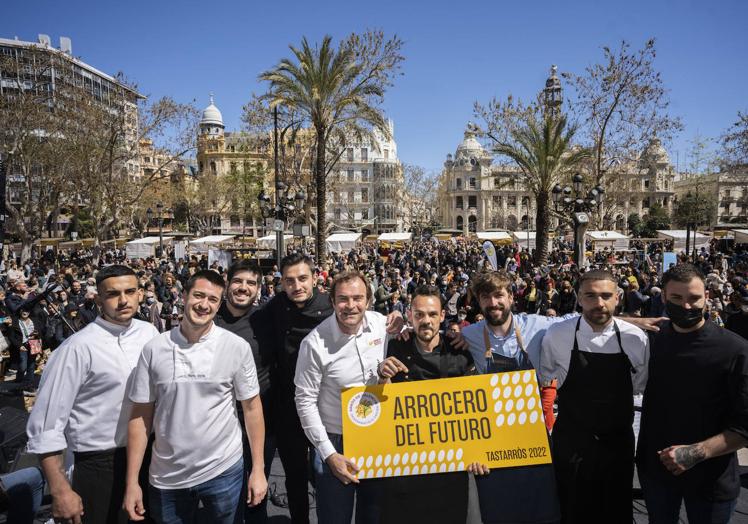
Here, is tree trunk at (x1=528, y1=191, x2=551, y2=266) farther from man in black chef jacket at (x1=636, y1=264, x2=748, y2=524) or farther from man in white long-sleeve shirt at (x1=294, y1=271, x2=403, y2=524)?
man in white long-sleeve shirt at (x1=294, y1=271, x2=403, y2=524)

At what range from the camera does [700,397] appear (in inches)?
91.7

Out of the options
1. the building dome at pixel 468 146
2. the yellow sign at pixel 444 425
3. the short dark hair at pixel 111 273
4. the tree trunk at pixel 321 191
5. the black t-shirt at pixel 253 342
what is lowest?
the yellow sign at pixel 444 425

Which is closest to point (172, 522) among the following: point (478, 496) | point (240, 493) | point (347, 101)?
point (240, 493)

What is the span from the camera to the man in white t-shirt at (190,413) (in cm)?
231

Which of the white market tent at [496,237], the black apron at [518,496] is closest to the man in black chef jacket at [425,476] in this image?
the black apron at [518,496]

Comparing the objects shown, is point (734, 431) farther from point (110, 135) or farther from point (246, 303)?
point (110, 135)

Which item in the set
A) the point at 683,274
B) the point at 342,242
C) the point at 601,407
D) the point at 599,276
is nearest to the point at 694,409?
the point at 601,407

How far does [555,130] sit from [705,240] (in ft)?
44.2

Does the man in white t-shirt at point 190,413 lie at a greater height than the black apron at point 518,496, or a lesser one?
greater

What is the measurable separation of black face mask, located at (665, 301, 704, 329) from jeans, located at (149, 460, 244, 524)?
2.61m

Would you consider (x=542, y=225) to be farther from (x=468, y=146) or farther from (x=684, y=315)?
(x=468, y=146)

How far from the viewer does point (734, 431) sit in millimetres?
2256

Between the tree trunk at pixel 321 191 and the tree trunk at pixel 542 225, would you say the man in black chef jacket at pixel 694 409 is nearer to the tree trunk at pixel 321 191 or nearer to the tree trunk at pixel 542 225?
the tree trunk at pixel 321 191

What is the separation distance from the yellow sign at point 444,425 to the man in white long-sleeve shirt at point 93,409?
1.26m
